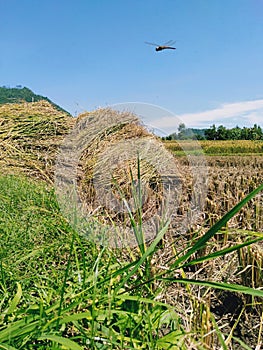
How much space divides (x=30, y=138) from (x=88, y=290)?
329 cm

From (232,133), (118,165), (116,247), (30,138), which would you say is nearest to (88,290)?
(116,247)

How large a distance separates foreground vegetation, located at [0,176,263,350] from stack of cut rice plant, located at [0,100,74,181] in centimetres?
86

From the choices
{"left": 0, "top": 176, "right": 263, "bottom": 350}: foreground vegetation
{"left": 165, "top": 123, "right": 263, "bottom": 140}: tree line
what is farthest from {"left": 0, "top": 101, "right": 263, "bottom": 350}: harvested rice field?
{"left": 165, "top": 123, "right": 263, "bottom": 140}: tree line

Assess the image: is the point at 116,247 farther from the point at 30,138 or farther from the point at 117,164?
the point at 30,138

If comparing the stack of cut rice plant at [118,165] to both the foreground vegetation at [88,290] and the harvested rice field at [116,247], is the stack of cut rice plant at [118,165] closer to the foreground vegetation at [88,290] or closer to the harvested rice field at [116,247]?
the harvested rice field at [116,247]

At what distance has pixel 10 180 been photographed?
332 cm

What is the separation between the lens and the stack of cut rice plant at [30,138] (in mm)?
4012

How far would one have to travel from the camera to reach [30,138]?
4.30 meters

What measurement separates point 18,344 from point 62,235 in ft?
3.83

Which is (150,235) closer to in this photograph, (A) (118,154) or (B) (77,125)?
(A) (118,154)

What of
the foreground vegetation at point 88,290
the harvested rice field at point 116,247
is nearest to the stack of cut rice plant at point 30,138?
the harvested rice field at point 116,247

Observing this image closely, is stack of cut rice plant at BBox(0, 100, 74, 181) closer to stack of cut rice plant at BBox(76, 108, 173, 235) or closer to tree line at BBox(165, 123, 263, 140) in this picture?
stack of cut rice plant at BBox(76, 108, 173, 235)

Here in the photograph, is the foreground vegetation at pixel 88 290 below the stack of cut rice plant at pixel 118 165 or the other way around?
below

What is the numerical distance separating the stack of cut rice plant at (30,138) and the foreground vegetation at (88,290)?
0.86 metres
